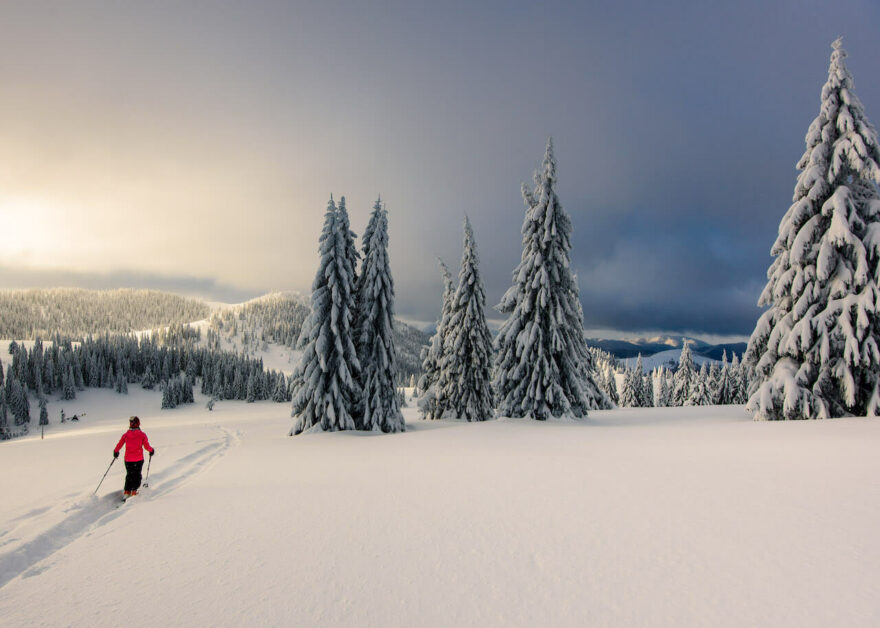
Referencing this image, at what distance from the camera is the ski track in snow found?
555cm

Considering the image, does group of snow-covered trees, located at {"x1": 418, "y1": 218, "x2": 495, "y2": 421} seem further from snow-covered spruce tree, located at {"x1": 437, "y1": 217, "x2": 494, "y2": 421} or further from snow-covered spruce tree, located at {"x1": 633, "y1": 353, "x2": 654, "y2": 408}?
snow-covered spruce tree, located at {"x1": 633, "y1": 353, "x2": 654, "y2": 408}

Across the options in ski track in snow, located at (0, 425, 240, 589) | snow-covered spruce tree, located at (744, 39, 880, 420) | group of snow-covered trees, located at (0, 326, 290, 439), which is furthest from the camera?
group of snow-covered trees, located at (0, 326, 290, 439)

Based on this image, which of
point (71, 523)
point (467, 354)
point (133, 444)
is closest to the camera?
point (71, 523)

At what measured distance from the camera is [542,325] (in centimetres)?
2245

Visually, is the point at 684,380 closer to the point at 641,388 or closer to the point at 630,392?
the point at 641,388

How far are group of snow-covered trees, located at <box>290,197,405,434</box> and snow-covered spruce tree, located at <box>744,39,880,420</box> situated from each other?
17758mm

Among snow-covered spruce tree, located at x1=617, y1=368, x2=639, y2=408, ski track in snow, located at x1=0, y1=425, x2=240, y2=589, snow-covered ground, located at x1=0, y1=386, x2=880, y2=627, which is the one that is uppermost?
snow-covered ground, located at x1=0, y1=386, x2=880, y2=627

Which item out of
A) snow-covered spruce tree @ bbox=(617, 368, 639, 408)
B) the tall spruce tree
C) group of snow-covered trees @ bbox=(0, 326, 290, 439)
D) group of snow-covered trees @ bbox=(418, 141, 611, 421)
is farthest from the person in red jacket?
group of snow-covered trees @ bbox=(0, 326, 290, 439)

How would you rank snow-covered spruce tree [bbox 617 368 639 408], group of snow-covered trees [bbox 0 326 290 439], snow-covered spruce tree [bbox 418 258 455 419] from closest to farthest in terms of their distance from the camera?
1. snow-covered spruce tree [bbox 418 258 455 419]
2. snow-covered spruce tree [bbox 617 368 639 408]
3. group of snow-covered trees [bbox 0 326 290 439]

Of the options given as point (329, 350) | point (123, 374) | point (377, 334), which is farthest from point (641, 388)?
point (123, 374)

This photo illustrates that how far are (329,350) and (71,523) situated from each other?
15.2 m

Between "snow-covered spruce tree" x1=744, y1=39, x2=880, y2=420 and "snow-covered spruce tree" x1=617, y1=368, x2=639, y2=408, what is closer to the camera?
"snow-covered spruce tree" x1=744, y1=39, x2=880, y2=420

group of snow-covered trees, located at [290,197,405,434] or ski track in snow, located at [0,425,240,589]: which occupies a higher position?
group of snow-covered trees, located at [290,197,405,434]

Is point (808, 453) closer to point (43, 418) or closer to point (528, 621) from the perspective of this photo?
point (528, 621)
